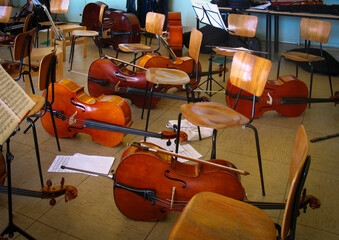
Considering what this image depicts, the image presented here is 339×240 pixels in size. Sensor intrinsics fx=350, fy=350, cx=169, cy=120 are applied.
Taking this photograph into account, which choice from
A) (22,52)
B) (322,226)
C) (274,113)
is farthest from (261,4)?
(322,226)

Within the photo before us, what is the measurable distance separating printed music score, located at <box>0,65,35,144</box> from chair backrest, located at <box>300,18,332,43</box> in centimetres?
317

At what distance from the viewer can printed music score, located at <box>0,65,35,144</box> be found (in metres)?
1.20

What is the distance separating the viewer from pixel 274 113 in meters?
3.47

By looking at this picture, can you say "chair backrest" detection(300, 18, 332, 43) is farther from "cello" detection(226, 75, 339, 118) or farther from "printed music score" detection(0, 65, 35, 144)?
"printed music score" detection(0, 65, 35, 144)

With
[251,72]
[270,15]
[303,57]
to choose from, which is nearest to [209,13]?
[303,57]

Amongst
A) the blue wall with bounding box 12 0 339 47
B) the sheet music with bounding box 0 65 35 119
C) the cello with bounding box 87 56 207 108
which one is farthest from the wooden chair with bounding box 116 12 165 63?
the blue wall with bounding box 12 0 339 47

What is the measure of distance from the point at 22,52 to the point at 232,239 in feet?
8.12

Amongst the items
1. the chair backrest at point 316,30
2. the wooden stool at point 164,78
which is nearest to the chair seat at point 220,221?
the wooden stool at point 164,78

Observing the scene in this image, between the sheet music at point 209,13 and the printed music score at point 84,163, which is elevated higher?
the sheet music at point 209,13

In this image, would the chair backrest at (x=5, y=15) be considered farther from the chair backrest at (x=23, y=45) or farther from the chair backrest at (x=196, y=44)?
the chair backrest at (x=196, y=44)

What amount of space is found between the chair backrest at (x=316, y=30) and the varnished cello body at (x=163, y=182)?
2457 mm

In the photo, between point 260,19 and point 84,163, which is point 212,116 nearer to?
point 84,163

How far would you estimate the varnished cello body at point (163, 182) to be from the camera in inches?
68.2

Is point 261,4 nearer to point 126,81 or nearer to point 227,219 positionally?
point 126,81
